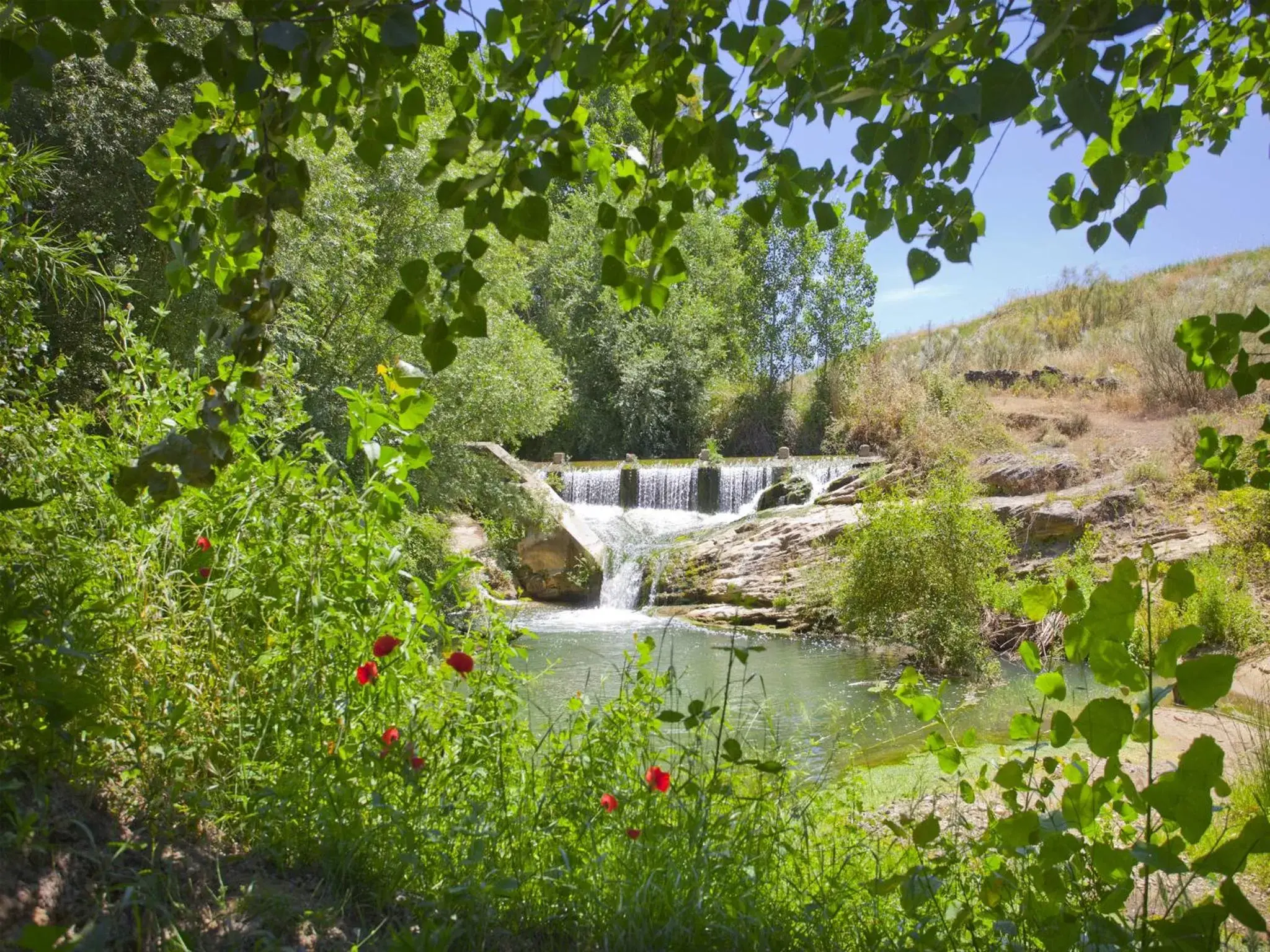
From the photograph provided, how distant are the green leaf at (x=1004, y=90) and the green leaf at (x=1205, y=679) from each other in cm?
59

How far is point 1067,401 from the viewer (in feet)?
49.4

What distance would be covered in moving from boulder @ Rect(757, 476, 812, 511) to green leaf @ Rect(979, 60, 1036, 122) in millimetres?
12513

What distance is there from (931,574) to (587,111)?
6713 mm

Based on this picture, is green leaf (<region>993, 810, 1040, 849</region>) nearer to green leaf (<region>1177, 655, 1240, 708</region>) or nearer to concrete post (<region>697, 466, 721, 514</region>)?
green leaf (<region>1177, 655, 1240, 708</region>)

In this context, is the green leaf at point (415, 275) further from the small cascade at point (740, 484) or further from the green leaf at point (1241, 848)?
the small cascade at point (740, 484)

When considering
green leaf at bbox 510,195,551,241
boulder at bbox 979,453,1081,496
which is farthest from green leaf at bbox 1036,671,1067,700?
boulder at bbox 979,453,1081,496

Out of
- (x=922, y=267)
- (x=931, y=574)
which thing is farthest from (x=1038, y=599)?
(x=931, y=574)

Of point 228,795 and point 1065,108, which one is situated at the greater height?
point 1065,108

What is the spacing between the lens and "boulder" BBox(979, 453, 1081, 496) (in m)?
11.2

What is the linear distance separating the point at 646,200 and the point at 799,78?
0.31m

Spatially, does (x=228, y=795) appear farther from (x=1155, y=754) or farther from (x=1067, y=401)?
(x=1067, y=401)

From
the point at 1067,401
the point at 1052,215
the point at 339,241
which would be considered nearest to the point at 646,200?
the point at 1052,215

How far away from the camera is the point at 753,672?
6184mm

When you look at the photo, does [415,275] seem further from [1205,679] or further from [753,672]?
[753,672]
